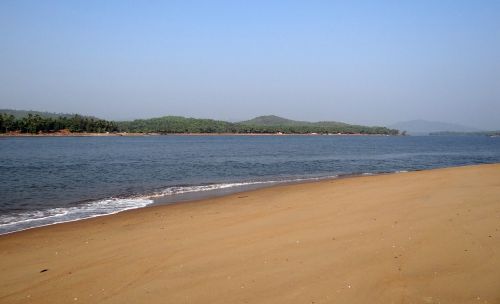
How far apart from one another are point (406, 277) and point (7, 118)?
153349mm

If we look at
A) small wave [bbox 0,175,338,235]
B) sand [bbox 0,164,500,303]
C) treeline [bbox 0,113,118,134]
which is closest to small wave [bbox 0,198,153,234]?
small wave [bbox 0,175,338,235]

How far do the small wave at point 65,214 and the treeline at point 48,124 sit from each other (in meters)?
138

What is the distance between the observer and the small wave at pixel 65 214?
480 inches

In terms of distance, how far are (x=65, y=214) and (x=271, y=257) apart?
9.55 meters

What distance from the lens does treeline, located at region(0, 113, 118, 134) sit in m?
134

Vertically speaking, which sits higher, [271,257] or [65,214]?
[271,257]

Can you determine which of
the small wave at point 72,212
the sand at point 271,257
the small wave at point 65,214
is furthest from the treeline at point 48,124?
the sand at point 271,257

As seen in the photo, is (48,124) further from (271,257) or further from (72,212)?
(271,257)

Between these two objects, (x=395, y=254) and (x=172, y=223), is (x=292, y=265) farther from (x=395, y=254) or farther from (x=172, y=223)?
(x=172, y=223)

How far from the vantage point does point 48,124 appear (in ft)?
472

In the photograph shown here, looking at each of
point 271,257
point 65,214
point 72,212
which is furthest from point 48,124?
point 271,257

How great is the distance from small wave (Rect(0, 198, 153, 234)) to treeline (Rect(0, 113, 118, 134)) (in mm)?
137924

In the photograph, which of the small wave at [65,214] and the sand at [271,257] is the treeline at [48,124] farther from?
the sand at [271,257]

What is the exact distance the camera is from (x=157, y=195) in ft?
61.3
